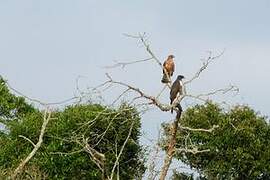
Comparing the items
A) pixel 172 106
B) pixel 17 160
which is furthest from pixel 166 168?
pixel 17 160

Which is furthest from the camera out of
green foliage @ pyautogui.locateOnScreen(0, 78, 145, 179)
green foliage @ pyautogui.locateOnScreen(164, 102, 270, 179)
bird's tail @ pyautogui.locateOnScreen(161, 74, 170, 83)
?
green foliage @ pyautogui.locateOnScreen(164, 102, 270, 179)

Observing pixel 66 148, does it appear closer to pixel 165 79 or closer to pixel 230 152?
pixel 230 152

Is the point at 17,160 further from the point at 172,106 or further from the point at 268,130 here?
the point at 172,106

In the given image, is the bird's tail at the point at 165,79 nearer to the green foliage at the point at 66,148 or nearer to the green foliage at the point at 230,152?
the green foliage at the point at 66,148

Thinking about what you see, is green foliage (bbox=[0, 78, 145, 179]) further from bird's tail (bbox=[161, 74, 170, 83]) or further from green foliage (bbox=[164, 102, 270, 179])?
bird's tail (bbox=[161, 74, 170, 83])

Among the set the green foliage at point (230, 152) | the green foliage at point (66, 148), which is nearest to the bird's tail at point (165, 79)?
the green foliage at point (66, 148)

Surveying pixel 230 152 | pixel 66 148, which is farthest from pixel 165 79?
pixel 230 152

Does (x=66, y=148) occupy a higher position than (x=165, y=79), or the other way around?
(x=66, y=148)

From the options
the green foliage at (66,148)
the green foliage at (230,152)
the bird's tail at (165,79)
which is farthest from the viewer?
the green foliage at (230,152)

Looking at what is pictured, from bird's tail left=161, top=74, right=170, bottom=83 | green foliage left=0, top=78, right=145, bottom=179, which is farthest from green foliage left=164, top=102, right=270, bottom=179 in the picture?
bird's tail left=161, top=74, right=170, bottom=83

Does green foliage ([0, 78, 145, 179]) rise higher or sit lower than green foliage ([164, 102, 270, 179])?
lower

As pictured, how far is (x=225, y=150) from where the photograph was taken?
1494 inches

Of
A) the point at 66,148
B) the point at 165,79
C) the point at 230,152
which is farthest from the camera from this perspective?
the point at 230,152

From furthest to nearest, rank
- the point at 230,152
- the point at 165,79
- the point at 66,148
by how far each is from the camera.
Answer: the point at 230,152 < the point at 66,148 < the point at 165,79
